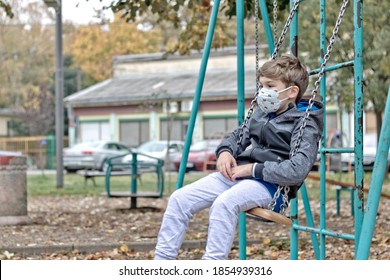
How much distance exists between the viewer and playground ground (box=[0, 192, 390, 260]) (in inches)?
339

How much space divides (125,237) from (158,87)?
117 feet

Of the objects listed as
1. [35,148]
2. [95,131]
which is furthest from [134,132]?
[35,148]

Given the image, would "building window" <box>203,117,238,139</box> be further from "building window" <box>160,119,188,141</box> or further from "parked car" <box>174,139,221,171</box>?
"parked car" <box>174,139,221,171</box>

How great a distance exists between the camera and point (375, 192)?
4637 mm

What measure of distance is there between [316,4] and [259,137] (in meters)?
17.6

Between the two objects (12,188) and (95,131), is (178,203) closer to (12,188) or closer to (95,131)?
(12,188)

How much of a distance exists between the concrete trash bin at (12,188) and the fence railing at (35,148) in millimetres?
32522

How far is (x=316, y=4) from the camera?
22.5 meters

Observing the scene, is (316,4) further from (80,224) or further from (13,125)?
(13,125)

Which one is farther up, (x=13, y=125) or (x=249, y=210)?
(x=249, y=210)

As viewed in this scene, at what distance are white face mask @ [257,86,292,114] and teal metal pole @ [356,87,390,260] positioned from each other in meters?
0.77

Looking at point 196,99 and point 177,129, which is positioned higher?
point 196,99

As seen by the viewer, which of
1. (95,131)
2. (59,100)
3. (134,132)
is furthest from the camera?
(95,131)

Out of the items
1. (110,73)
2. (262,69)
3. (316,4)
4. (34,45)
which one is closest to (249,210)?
(262,69)
